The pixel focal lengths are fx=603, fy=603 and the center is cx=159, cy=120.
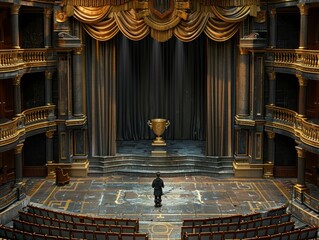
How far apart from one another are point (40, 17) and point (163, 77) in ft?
26.9

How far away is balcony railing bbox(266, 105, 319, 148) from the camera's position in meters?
23.2

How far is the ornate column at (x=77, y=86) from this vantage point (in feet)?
95.6

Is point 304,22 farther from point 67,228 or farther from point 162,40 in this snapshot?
point 67,228

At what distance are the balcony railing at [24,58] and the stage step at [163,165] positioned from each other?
553cm

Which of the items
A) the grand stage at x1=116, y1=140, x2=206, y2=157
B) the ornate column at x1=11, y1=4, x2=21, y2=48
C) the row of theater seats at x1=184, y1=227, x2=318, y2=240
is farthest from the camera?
the grand stage at x1=116, y1=140, x2=206, y2=157

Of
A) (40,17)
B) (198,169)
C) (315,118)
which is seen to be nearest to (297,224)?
(315,118)

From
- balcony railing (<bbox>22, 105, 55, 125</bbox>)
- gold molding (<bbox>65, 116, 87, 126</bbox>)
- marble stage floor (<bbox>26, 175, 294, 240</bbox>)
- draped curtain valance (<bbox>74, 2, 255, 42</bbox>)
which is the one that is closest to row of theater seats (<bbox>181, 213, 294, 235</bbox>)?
marble stage floor (<bbox>26, 175, 294, 240</bbox>)

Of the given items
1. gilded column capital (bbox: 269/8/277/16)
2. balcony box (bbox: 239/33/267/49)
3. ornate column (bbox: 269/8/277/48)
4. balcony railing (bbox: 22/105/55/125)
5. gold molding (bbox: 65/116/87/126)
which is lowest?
gold molding (bbox: 65/116/87/126)

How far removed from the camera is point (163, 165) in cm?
2988

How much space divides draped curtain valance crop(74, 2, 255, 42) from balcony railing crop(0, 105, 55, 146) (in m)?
4.36

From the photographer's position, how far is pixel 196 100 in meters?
34.0

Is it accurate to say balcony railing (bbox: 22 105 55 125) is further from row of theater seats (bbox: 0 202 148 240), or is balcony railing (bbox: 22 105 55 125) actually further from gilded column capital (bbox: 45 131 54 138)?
row of theater seats (bbox: 0 202 148 240)

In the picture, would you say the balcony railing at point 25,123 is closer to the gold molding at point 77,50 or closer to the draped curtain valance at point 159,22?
the gold molding at point 77,50

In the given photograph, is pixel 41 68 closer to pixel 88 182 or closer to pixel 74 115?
pixel 74 115
